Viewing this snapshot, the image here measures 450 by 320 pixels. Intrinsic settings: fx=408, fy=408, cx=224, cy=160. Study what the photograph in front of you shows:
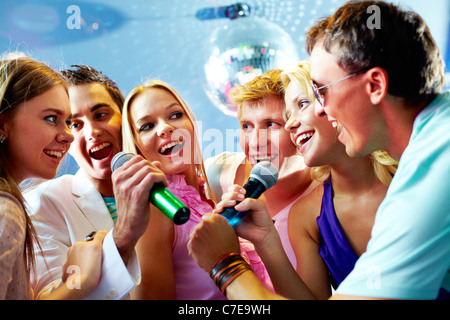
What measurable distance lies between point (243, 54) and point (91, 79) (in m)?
0.60

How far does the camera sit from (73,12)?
1.41 metres

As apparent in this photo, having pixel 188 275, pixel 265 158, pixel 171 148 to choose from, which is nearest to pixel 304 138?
pixel 265 158

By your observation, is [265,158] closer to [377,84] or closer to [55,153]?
[377,84]

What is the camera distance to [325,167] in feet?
4.89

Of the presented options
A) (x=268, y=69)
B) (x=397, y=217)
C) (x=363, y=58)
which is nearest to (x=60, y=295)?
(x=397, y=217)

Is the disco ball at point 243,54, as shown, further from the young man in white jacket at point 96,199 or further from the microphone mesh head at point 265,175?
the microphone mesh head at point 265,175

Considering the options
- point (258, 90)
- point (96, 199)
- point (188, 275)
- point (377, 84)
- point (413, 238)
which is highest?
point (258, 90)

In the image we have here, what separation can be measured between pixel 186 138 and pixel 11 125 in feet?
1.63

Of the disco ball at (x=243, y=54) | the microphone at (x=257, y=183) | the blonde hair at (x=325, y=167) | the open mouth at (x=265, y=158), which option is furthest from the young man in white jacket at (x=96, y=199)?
the blonde hair at (x=325, y=167)

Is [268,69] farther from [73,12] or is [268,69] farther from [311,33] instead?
[73,12]

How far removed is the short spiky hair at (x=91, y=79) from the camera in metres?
1.49

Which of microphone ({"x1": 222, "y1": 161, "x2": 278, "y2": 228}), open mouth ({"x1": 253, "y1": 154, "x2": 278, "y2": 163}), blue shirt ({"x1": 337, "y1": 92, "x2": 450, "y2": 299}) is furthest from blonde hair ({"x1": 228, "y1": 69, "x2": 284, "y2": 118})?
blue shirt ({"x1": 337, "y1": 92, "x2": 450, "y2": 299})

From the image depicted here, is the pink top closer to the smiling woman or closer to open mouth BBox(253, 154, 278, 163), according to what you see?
the smiling woman

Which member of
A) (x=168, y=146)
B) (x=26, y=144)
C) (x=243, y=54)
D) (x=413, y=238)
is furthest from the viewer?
(x=243, y=54)
